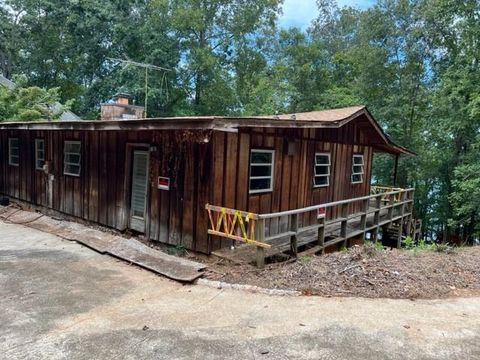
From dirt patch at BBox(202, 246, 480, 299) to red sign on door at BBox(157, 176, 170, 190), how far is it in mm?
1782

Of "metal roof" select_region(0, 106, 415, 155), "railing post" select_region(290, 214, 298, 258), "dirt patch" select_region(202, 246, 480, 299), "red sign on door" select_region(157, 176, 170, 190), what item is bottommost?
"dirt patch" select_region(202, 246, 480, 299)

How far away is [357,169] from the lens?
39.5ft

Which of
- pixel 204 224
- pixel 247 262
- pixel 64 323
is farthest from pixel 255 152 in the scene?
pixel 64 323

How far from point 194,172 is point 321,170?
4.59 metres

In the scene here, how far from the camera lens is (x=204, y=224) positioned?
641 centimetres

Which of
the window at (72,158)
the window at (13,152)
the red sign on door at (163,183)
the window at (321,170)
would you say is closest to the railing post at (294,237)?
the red sign on door at (163,183)

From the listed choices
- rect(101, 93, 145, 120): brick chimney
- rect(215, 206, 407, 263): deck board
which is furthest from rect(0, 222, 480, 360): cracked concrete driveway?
rect(101, 93, 145, 120): brick chimney

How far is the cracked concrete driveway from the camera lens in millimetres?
3461

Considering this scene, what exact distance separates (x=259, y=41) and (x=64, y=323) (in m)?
28.9

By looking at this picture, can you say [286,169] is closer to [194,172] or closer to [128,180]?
[194,172]

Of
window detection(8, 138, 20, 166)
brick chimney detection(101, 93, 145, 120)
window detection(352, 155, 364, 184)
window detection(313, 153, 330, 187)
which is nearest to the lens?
window detection(313, 153, 330, 187)

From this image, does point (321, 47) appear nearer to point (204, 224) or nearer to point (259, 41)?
point (259, 41)

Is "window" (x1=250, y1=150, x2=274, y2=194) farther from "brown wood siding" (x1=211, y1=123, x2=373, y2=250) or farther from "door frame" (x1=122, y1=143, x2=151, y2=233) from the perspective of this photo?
"door frame" (x1=122, y1=143, x2=151, y2=233)

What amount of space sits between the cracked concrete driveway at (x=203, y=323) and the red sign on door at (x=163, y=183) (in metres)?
1.90
